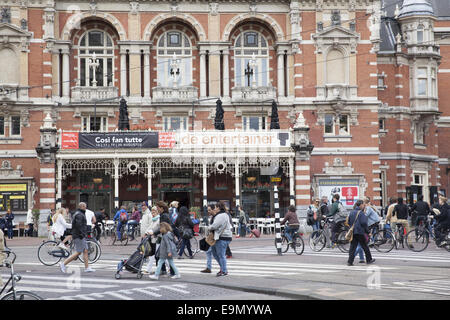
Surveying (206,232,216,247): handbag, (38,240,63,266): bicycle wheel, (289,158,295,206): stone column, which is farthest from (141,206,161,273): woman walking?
(289,158,295,206): stone column

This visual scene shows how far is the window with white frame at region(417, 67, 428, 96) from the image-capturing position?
45938 millimetres

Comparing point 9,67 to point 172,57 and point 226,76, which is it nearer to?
point 172,57

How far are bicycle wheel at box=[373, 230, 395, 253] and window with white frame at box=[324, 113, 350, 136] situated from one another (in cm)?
1814

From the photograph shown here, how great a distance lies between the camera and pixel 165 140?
1438 inches

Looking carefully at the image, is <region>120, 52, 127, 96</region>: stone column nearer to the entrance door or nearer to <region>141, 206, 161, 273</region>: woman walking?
the entrance door

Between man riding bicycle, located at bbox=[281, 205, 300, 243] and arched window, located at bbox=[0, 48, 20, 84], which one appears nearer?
man riding bicycle, located at bbox=[281, 205, 300, 243]

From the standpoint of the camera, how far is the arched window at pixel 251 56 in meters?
41.8

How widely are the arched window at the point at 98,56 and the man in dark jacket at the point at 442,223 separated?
23.2 meters

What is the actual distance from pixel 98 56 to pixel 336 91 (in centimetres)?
1399

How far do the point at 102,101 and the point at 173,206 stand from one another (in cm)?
1845

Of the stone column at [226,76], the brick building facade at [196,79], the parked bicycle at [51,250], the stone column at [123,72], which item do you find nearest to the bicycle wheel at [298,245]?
the parked bicycle at [51,250]

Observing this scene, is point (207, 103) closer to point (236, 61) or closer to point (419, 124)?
point (236, 61)

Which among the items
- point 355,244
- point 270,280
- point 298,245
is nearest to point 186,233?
point 298,245
